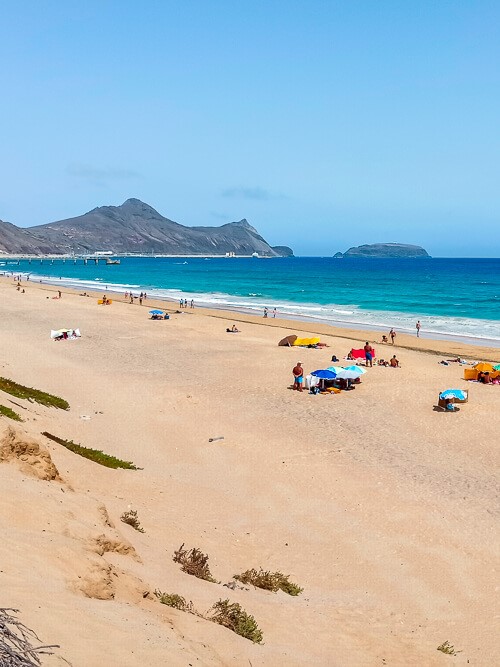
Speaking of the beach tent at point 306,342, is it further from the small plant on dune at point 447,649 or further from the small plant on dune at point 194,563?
the small plant on dune at point 447,649

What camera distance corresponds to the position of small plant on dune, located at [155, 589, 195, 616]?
Result: 6.75m

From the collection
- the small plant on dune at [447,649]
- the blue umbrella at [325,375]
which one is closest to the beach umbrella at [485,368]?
the blue umbrella at [325,375]

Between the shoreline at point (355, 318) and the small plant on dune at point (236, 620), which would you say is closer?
the small plant on dune at point (236, 620)

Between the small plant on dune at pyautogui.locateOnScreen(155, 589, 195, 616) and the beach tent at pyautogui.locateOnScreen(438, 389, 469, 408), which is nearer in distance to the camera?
the small plant on dune at pyautogui.locateOnScreen(155, 589, 195, 616)

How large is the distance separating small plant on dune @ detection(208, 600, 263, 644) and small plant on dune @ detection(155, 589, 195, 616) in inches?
9.6

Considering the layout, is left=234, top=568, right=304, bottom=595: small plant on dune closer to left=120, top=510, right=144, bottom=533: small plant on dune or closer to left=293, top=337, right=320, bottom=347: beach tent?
left=120, top=510, right=144, bottom=533: small plant on dune

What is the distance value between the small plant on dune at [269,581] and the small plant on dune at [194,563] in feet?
1.69

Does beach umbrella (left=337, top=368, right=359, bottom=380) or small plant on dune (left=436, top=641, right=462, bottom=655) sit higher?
beach umbrella (left=337, top=368, right=359, bottom=380)

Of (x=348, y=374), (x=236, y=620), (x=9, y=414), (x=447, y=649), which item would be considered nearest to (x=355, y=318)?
(x=348, y=374)

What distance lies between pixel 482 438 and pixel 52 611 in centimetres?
1510

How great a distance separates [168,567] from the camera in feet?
27.1

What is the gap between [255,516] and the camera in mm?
11516

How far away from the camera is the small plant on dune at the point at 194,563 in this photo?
828cm

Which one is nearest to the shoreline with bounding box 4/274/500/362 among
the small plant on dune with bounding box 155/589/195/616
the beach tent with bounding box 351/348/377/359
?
the beach tent with bounding box 351/348/377/359
